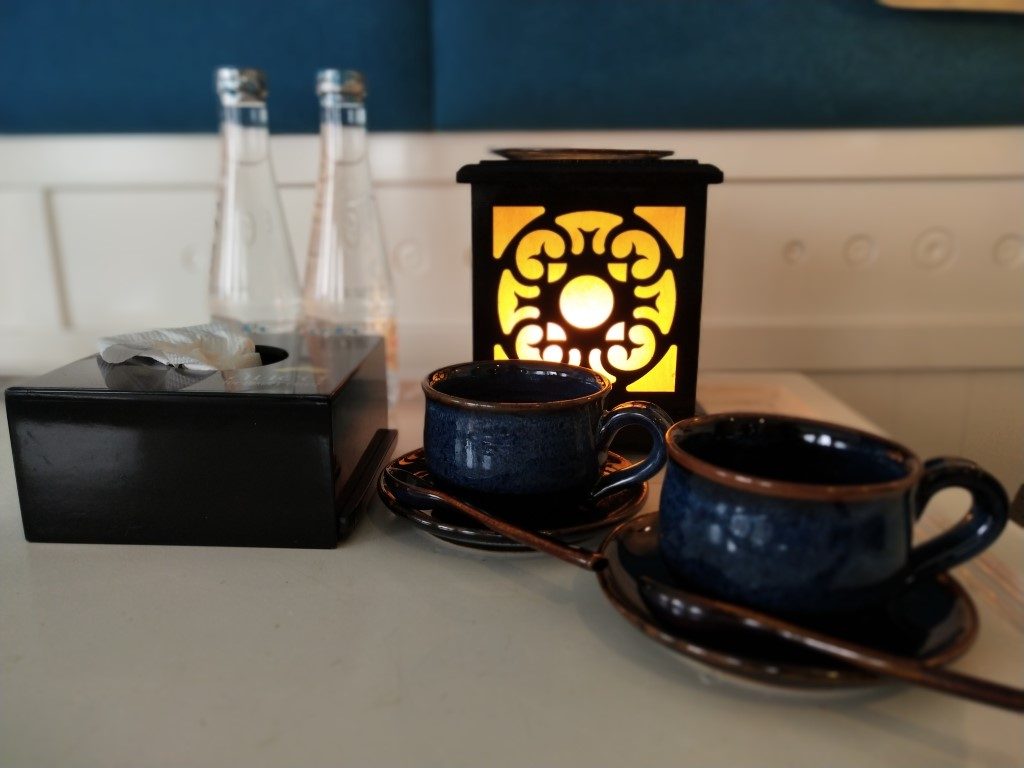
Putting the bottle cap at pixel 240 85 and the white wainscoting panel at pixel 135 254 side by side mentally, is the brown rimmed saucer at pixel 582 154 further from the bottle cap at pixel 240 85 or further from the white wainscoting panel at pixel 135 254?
the white wainscoting panel at pixel 135 254

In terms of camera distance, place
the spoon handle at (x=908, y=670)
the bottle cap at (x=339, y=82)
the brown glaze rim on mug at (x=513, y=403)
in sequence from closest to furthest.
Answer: the spoon handle at (x=908, y=670), the brown glaze rim on mug at (x=513, y=403), the bottle cap at (x=339, y=82)

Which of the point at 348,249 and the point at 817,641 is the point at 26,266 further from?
the point at 817,641

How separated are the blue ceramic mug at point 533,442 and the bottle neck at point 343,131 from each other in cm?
29

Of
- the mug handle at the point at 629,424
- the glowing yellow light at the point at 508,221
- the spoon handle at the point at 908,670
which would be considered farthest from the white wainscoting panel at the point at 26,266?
the spoon handle at the point at 908,670

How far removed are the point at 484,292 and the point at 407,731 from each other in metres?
0.28

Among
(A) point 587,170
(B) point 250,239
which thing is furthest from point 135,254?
(A) point 587,170

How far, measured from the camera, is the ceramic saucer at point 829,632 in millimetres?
237

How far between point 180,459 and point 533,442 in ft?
0.56

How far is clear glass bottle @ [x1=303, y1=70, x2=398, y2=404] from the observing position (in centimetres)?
59

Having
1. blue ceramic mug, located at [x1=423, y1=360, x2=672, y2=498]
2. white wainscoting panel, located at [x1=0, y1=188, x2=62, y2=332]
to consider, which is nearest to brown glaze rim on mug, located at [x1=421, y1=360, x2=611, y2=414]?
blue ceramic mug, located at [x1=423, y1=360, x2=672, y2=498]

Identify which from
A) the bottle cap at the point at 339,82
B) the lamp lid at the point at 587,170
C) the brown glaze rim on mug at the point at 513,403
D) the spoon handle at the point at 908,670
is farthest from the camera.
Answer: the bottle cap at the point at 339,82

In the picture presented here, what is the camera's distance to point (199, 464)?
36 centimetres

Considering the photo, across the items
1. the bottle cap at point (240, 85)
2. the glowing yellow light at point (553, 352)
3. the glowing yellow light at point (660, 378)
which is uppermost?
the bottle cap at point (240, 85)

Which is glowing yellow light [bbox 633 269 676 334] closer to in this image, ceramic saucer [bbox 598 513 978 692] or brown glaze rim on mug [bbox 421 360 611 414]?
brown glaze rim on mug [bbox 421 360 611 414]
